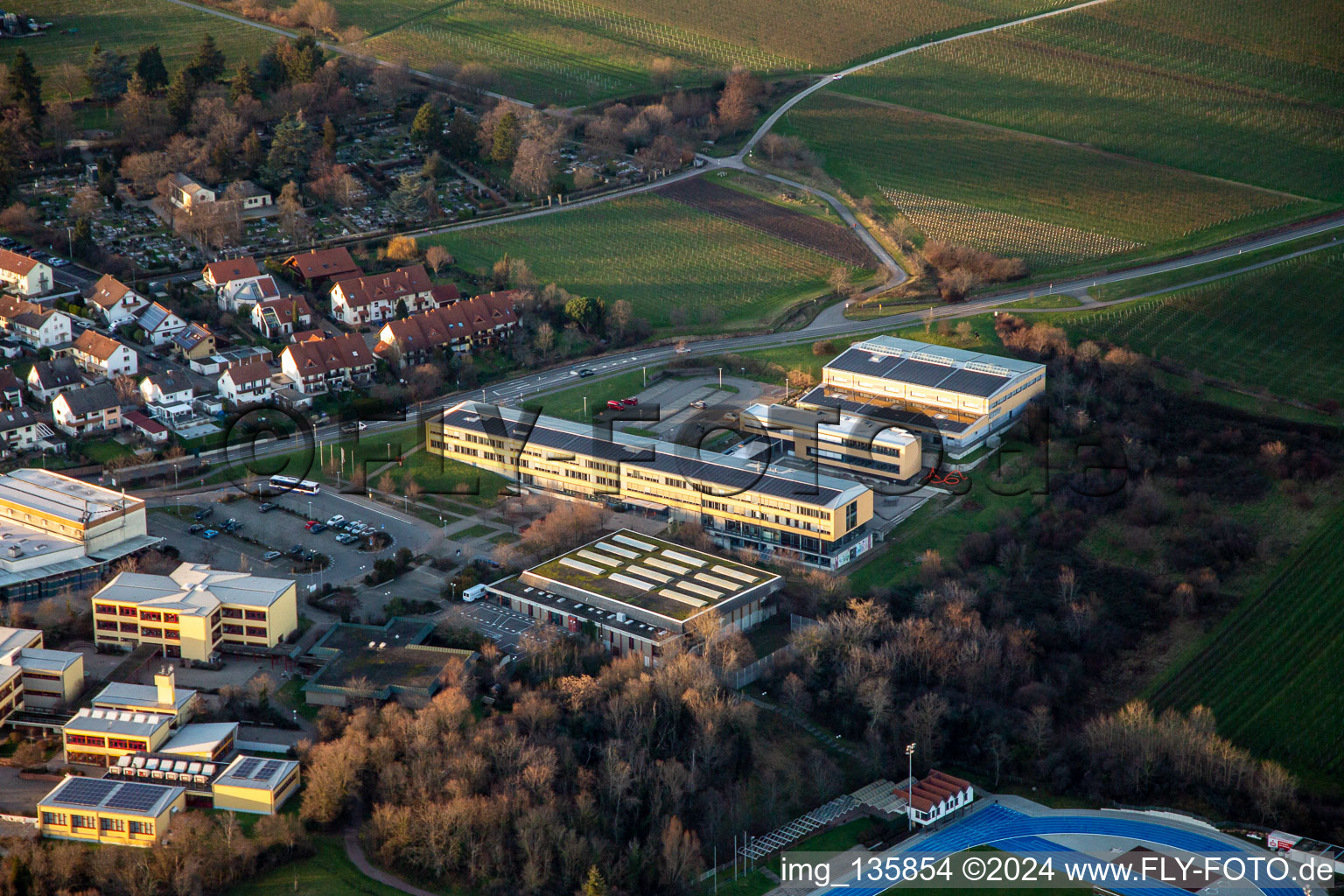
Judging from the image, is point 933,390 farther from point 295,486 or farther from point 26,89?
point 26,89

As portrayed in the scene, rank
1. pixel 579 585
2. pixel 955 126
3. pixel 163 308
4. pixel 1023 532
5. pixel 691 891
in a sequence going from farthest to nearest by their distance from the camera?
pixel 955 126
pixel 163 308
pixel 1023 532
pixel 579 585
pixel 691 891

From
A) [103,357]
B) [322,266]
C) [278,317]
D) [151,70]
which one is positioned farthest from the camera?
[151,70]

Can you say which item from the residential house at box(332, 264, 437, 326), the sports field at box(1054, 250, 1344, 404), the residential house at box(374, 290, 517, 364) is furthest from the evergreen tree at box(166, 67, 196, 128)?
the sports field at box(1054, 250, 1344, 404)

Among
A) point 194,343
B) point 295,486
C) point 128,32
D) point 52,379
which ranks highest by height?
point 128,32

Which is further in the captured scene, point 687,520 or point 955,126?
point 955,126

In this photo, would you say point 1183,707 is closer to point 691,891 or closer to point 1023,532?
point 1023,532

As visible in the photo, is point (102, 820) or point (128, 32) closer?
point (102, 820)

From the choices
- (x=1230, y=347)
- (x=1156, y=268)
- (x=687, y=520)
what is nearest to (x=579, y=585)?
(x=687, y=520)

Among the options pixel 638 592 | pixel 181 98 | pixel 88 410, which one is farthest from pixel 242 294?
pixel 638 592
